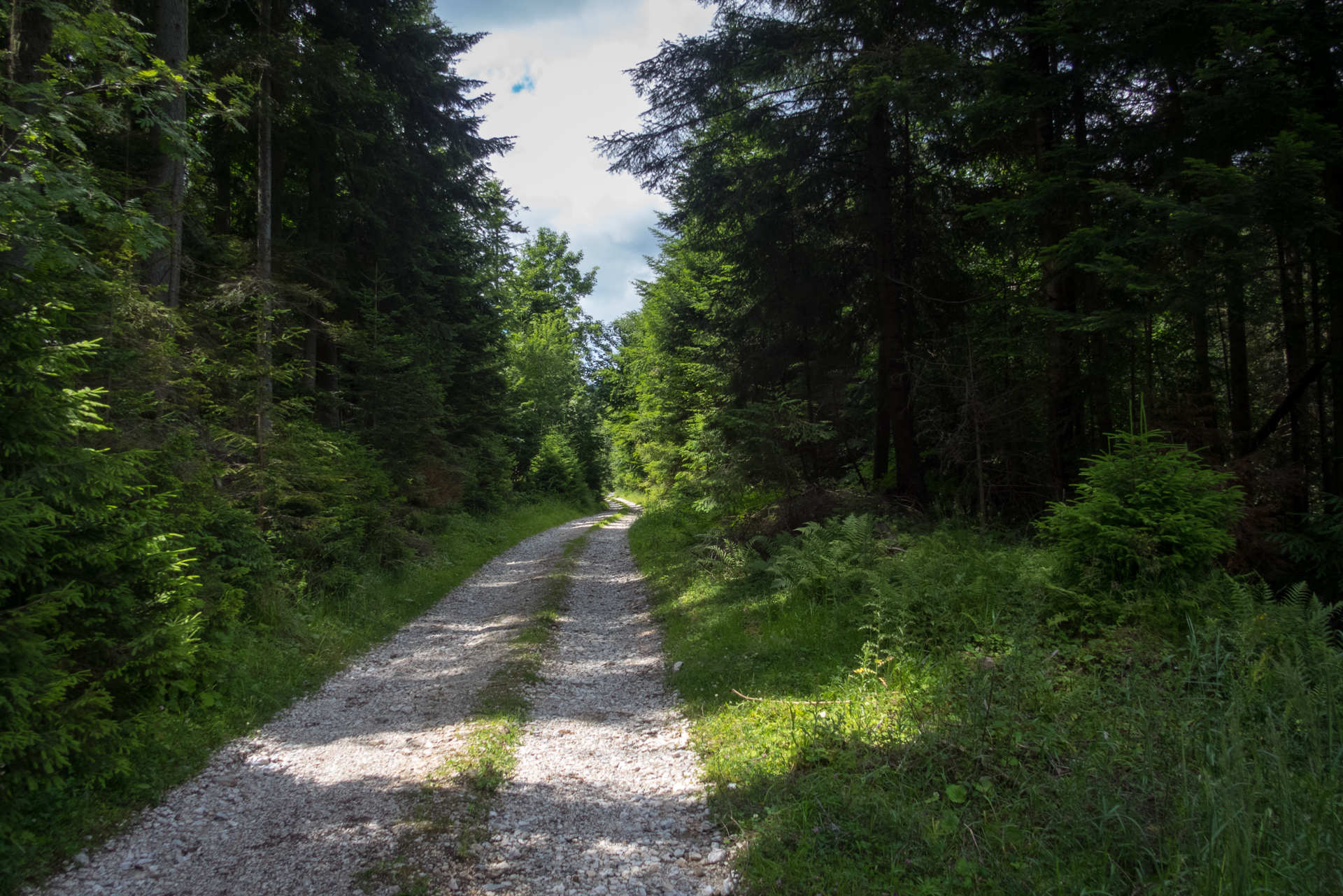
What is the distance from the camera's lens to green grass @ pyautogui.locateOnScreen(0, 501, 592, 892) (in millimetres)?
3959

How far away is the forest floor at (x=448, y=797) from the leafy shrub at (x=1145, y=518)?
4064mm

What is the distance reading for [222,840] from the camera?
414 cm

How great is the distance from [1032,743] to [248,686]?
7.23m

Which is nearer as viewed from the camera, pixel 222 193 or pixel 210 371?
pixel 210 371

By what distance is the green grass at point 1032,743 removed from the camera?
9.78ft

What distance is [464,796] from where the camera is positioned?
4.62 metres

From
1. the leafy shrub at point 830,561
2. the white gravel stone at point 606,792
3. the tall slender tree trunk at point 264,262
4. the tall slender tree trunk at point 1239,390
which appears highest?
the tall slender tree trunk at point 264,262

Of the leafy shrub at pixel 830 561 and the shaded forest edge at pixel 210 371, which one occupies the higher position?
the shaded forest edge at pixel 210 371

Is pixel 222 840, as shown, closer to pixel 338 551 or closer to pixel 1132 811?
pixel 1132 811

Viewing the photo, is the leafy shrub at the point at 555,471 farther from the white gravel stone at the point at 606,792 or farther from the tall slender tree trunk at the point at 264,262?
the white gravel stone at the point at 606,792

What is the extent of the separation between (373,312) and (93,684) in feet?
41.6

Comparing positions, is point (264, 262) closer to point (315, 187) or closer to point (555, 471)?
point (315, 187)

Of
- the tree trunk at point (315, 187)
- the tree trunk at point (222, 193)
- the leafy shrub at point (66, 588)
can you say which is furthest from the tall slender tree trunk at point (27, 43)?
the tree trunk at point (315, 187)

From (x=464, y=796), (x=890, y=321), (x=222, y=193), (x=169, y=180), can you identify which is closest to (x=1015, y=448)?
(x=890, y=321)
